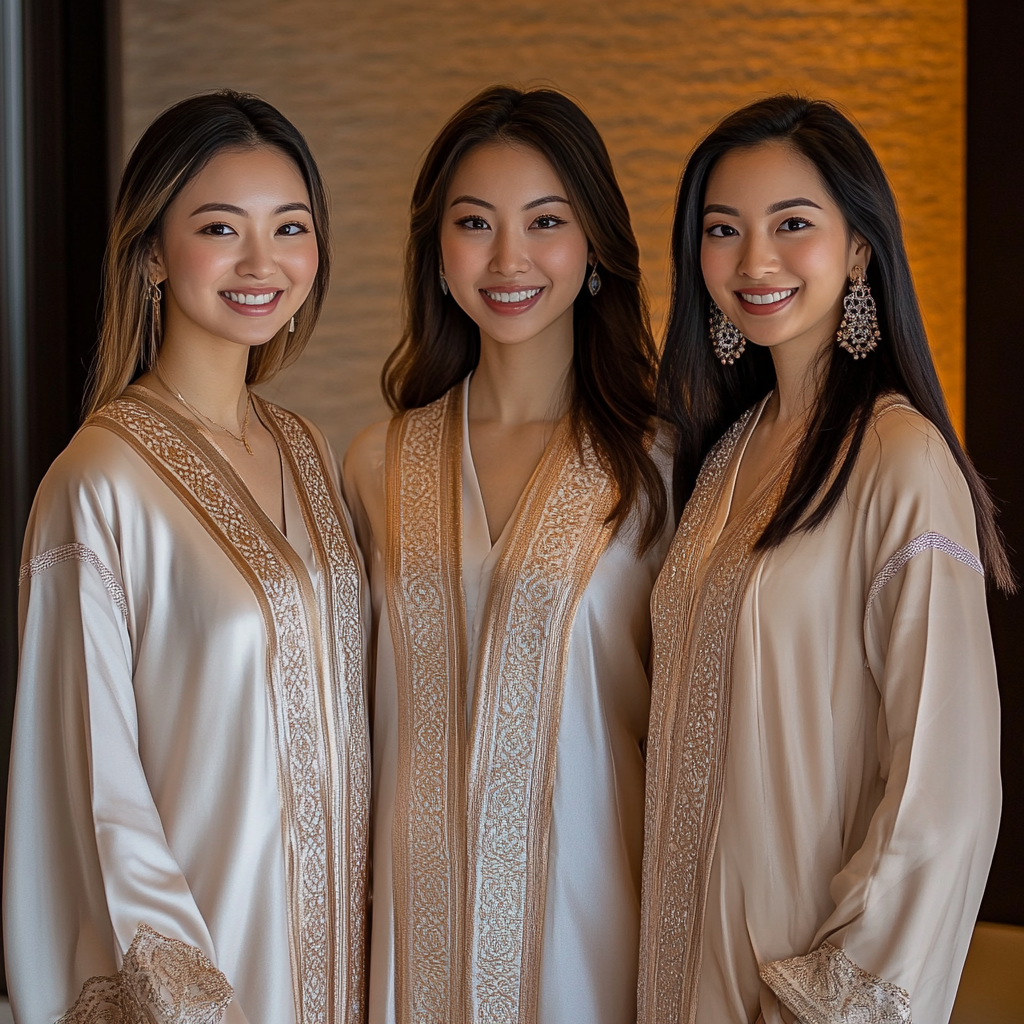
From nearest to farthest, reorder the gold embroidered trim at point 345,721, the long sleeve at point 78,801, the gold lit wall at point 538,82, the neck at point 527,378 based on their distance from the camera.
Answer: the long sleeve at point 78,801, the gold embroidered trim at point 345,721, the neck at point 527,378, the gold lit wall at point 538,82

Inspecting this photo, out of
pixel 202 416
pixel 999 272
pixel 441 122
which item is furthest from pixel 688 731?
pixel 441 122

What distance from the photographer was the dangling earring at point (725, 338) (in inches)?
77.5

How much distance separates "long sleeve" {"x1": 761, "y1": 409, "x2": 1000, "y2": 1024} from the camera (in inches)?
60.6

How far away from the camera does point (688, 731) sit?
183 cm

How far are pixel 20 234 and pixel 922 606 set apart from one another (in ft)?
7.58

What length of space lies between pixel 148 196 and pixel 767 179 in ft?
3.04

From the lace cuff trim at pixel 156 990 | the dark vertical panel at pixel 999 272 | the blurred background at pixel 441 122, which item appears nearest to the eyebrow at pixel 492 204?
the blurred background at pixel 441 122

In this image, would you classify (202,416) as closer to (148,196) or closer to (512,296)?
(148,196)

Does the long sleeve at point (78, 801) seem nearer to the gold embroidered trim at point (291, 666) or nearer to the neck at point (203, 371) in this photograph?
the gold embroidered trim at point (291, 666)

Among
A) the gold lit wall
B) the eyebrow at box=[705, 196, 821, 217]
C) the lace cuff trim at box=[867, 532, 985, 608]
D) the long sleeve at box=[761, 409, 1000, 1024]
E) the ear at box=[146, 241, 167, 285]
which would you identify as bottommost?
the long sleeve at box=[761, 409, 1000, 1024]

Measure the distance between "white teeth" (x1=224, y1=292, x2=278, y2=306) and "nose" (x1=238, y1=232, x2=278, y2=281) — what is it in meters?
0.03

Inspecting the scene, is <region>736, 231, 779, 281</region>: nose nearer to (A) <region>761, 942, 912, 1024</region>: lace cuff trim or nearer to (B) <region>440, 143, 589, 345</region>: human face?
(B) <region>440, 143, 589, 345</region>: human face

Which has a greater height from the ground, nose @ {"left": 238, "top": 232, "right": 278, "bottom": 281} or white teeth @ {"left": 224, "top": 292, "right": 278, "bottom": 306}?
nose @ {"left": 238, "top": 232, "right": 278, "bottom": 281}

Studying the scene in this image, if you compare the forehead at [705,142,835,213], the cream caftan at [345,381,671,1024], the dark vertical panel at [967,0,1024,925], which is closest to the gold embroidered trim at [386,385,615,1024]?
the cream caftan at [345,381,671,1024]
